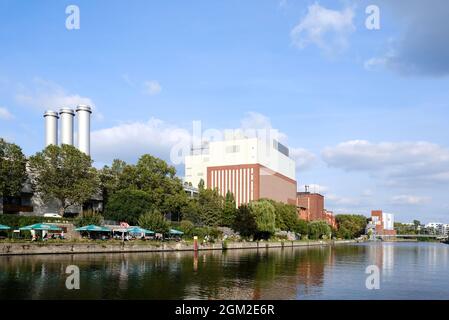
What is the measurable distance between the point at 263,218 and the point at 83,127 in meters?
47.5

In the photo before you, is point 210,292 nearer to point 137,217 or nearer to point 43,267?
point 43,267

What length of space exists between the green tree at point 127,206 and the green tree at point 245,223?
24.0m

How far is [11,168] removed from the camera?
84.0m

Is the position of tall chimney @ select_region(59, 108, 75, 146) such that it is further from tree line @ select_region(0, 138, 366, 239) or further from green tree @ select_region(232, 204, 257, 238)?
green tree @ select_region(232, 204, 257, 238)

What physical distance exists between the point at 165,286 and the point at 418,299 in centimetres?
1827

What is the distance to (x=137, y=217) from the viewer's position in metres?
95.8

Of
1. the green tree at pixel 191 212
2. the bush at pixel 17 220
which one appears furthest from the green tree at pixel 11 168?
the green tree at pixel 191 212

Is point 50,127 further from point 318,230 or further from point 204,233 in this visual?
point 318,230

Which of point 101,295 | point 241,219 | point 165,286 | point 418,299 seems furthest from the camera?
point 241,219

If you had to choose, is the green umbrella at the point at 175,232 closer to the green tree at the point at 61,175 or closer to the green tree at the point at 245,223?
the green tree at the point at 61,175

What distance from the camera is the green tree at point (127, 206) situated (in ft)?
311

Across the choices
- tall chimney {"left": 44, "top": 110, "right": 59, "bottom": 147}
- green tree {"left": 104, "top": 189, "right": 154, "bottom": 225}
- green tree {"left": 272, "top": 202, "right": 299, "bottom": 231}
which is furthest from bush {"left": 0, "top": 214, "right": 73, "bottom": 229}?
green tree {"left": 272, "top": 202, "right": 299, "bottom": 231}

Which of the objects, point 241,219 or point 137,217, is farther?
point 241,219
